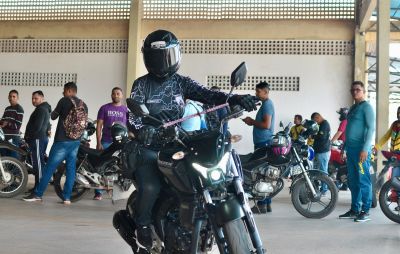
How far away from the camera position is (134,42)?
502 inches

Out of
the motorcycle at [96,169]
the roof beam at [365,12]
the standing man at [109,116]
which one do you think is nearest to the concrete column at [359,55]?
the roof beam at [365,12]

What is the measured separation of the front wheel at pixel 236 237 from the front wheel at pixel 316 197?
382 cm

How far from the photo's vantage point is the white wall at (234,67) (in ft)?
40.1

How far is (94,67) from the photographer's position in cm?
1321

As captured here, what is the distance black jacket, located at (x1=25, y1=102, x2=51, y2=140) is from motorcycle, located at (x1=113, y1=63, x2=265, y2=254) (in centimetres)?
511

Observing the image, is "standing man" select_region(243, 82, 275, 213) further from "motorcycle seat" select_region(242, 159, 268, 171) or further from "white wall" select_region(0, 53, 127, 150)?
"white wall" select_region(0, 53, 127, 150)

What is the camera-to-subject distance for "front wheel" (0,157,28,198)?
7.21 m

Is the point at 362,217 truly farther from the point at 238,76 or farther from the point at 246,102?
the point at 238,76

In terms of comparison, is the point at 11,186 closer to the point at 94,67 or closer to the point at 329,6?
the point at 94,67

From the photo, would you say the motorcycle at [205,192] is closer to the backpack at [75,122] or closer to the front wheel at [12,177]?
the backpack at [75,122]

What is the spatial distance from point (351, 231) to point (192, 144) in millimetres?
3210

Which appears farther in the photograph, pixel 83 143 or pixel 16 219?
pixel 83 143

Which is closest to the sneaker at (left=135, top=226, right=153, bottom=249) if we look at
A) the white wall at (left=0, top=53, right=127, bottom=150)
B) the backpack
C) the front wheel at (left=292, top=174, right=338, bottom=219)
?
the front wheel at (left=292, top=174, right=338, bottom=219)

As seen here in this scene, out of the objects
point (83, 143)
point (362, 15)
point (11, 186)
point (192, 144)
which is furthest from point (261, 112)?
point (362, 15)
